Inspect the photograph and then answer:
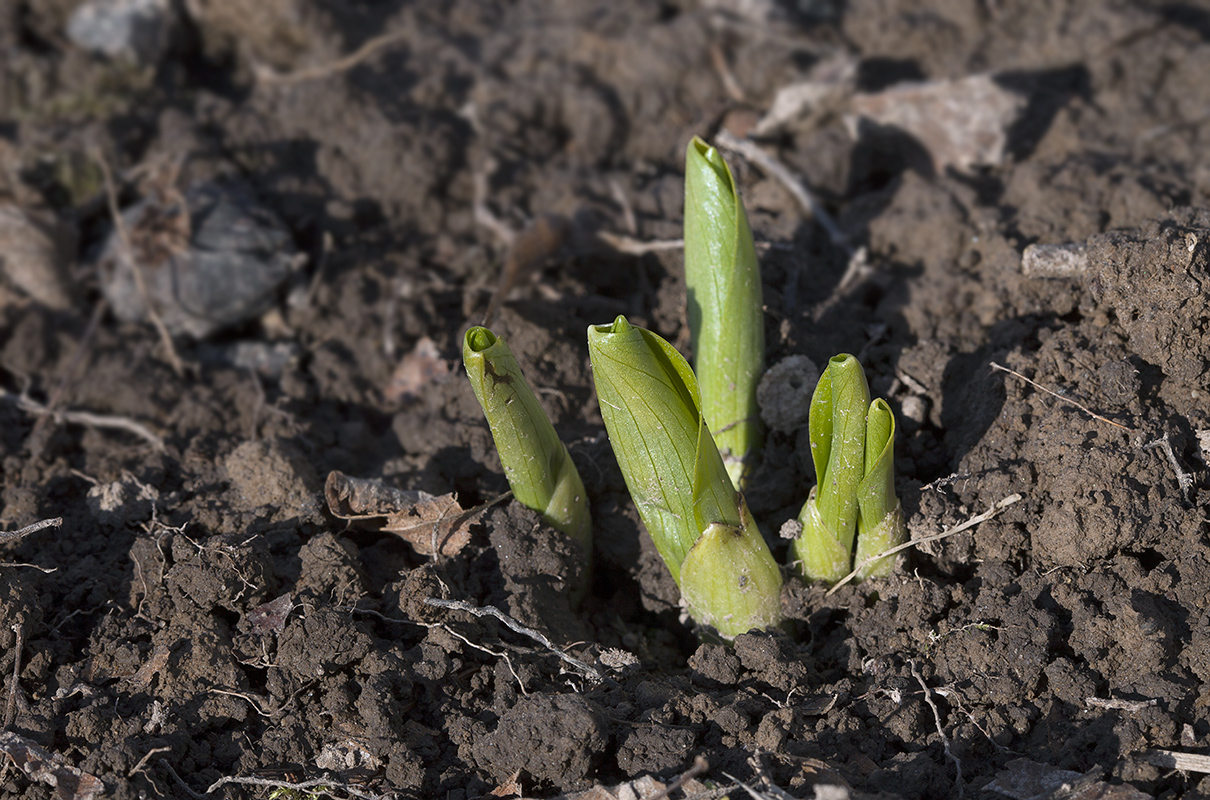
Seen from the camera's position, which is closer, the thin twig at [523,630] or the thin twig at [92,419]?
the thin twig at [523,630]

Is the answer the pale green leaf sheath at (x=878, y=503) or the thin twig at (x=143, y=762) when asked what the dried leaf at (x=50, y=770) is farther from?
the pale green leaf sheath at (x=878, y=503)

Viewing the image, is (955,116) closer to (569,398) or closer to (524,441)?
(569,398)

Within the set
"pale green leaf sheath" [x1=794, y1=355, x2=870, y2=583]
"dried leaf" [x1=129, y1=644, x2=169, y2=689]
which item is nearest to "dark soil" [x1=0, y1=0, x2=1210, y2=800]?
"dried leaf" [x1=129, y1=644, x2=169, y2=689]

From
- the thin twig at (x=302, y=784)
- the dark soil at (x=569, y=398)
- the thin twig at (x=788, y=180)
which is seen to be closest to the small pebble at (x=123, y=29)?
the dark soil at (x=569, y=398)

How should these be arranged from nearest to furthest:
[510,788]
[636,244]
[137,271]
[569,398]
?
[510,788] → [569,398] → [636,244] → [137,271]

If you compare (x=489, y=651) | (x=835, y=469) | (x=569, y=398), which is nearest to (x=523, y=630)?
(x=489, y=651)

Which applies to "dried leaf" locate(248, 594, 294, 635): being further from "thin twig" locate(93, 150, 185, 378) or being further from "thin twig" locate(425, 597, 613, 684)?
"thin twig" locate(93, 150, 185, 378)
